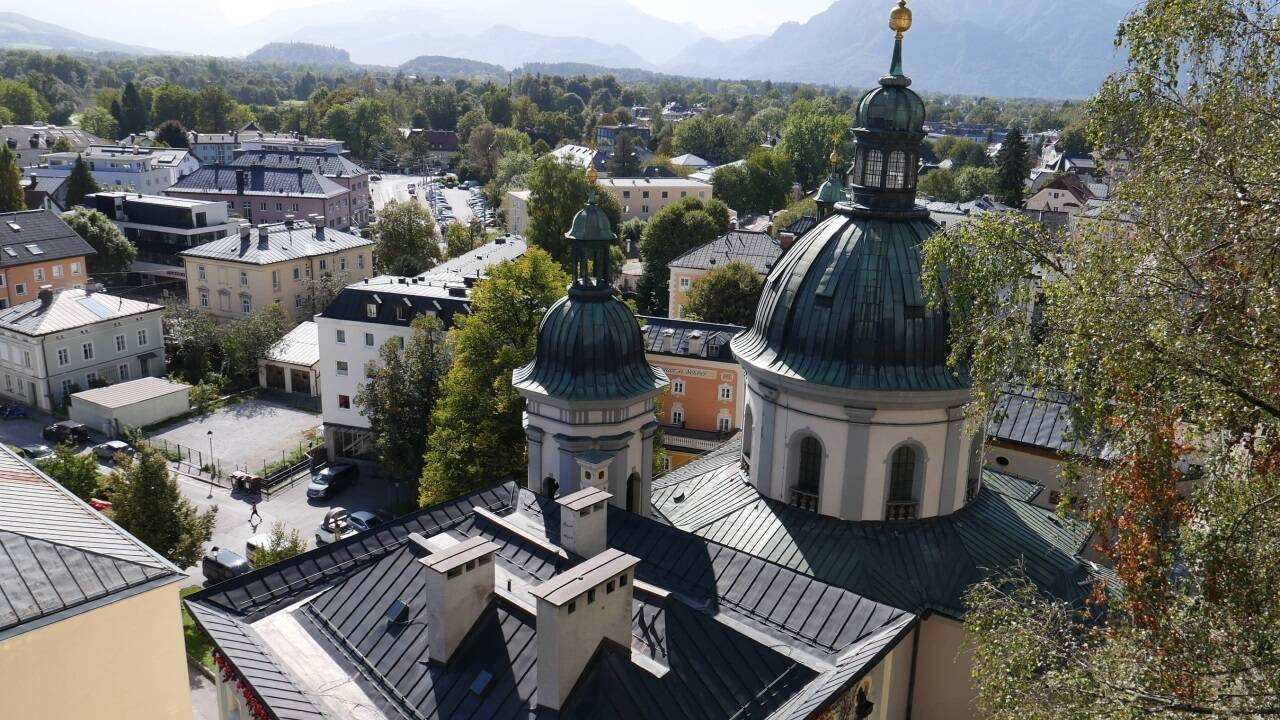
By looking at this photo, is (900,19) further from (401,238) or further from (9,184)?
(9,184)

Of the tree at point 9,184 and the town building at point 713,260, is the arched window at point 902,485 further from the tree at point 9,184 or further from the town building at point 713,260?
the tree at point 9,184

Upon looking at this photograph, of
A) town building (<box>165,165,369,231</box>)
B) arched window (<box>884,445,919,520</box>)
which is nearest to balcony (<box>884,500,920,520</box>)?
arched window (<box>884,445,919,520</box>)

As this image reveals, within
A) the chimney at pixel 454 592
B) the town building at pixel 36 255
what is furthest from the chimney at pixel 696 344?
the town building at pixel 36 255

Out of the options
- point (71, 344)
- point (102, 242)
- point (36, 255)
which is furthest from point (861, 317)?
point (102, 242)

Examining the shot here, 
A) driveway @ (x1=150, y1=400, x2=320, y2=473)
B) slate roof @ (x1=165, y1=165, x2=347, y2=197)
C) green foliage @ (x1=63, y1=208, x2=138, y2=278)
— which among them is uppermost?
slate roof @ (x1=165, y1=165, x2=347, y2=197)

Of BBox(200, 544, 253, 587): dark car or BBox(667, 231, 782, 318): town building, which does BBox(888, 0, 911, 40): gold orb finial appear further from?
BBox(667, 231, 782, 318): town building
